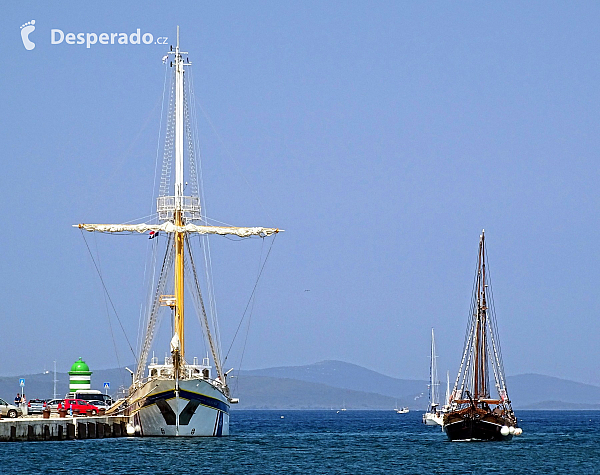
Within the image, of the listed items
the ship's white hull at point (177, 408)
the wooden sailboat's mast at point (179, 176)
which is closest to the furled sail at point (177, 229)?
the wooden sailboat's mast at point (179, 176)

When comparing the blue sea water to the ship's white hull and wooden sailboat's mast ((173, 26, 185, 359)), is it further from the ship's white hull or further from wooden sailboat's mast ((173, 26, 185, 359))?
wooden sailboat's mast ((173, 26, 185, 359))

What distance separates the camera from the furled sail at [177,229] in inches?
3179

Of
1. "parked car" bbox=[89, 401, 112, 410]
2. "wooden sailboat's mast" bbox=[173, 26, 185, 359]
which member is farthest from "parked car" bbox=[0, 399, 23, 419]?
"wooden sailboat's mast" bbox=[173, 26, 185, 359]

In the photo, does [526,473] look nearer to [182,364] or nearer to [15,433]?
[182,364]

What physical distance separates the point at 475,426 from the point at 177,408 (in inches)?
933

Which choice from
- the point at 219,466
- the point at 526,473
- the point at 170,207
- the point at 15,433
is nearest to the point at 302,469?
the point at 219,466

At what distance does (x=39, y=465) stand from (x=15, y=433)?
14278 mm

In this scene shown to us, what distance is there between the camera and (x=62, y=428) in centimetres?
7450

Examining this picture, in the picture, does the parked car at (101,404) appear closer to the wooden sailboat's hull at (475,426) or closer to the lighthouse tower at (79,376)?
the lighthouse tower at (79,376)

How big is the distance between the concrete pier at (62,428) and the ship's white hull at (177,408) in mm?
3071

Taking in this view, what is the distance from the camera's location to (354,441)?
94188 millimetres

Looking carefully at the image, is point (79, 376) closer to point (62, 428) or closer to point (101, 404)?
point (101, 404)

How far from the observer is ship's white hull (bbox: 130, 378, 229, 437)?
231 ft

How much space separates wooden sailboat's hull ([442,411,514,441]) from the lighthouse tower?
1135 inches
